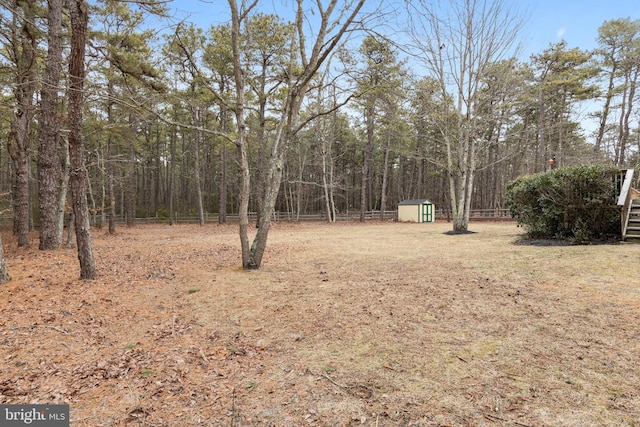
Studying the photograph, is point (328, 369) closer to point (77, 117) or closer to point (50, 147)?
point (77, 117)

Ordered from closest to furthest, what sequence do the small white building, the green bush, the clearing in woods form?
the clearing in woods → the green bush → the small white building

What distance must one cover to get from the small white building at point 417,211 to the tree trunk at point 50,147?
20011 mm

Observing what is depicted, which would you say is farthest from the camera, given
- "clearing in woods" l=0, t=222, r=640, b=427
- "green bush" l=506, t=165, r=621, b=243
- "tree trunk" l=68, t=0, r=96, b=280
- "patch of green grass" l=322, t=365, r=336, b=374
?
"green bush" l=506, t=165, r=621, b=243

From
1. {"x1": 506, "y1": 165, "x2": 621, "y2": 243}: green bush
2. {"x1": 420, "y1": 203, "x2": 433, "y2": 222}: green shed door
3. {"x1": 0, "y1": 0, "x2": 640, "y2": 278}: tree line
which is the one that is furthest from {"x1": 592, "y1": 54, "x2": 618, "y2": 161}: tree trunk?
{"x1": 506, "y1": 165, "x2": 621, "y2": 243}: green bush

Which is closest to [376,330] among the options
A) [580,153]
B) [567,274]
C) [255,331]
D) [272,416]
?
[255,331]

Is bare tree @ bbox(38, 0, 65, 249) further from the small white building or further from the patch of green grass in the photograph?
the small white building

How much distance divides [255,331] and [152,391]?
119 cm

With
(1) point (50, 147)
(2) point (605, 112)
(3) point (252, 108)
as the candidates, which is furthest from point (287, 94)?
(2) point (605, 112)

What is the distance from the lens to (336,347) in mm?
2852

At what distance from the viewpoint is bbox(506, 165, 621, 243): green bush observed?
694 centimetres

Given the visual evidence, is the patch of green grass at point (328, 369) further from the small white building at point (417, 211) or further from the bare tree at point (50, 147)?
the small white building at point (417, 211)

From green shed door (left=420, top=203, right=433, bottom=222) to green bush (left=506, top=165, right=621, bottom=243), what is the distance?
14371 millimetres

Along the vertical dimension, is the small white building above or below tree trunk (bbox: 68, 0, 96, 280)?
below

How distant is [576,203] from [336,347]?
7.50 metres
